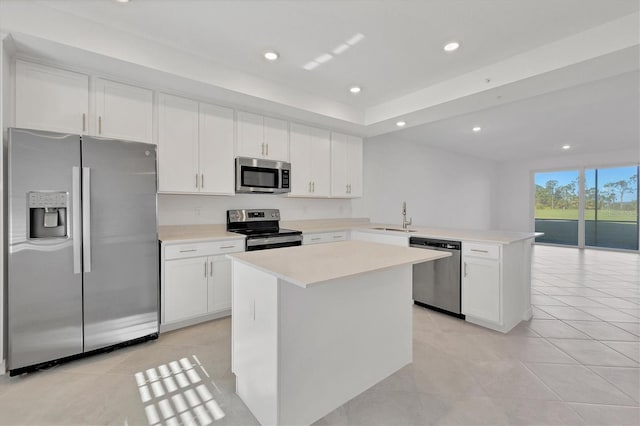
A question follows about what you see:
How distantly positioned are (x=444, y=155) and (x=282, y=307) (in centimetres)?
683

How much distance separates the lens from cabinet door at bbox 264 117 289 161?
366 centimetres

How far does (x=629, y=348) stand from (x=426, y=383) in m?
2.00

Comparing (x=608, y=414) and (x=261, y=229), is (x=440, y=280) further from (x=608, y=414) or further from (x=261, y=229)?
(x=261, y=229)

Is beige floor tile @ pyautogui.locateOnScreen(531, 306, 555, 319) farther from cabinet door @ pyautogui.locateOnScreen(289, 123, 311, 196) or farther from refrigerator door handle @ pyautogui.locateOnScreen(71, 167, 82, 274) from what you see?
refrigerator door handle @ pyautogui.locateOnScreen(71, 167, 82, 274)

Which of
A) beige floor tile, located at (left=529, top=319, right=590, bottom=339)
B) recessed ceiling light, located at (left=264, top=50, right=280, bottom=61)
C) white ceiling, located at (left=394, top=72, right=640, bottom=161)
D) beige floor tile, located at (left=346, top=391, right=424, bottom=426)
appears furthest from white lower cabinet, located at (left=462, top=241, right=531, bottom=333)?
recessed ceiling light, located at (left=264, top=50, right=280, bottom=61)

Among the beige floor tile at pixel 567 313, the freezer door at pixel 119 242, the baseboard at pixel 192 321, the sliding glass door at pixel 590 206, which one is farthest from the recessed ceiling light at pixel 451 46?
the sliding glass door at pixel 590 206

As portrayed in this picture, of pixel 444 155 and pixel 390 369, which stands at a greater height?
pixel 444 155

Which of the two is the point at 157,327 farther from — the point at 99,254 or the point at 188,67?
the point at 188,67

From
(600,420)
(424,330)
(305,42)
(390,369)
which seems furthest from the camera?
(424,330)

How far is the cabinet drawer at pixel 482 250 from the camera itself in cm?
281

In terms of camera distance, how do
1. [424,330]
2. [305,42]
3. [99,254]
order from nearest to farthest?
[99,254]
[305,42]
[424,330]

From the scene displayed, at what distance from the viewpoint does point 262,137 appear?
11.9 ft

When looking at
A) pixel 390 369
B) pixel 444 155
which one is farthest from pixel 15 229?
pixel 444 155

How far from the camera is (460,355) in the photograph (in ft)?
7.79
